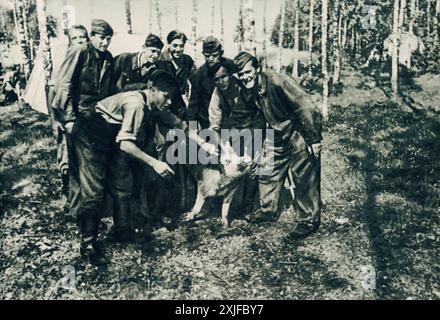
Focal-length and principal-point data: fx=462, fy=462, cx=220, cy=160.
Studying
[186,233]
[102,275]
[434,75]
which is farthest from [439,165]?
[102,275]

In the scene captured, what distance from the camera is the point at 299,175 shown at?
5.71 meters

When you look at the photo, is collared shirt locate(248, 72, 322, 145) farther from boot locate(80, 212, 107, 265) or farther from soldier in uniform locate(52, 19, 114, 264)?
boot locate(80, 212, 107, 265)

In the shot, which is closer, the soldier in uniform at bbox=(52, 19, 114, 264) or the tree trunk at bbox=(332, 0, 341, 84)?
the soldier in uniform at bbox=(52, 19, 114, 264)

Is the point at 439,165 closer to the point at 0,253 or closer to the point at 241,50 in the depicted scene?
the point at 241,50

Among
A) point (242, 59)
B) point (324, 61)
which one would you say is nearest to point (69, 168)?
point (242, 59)

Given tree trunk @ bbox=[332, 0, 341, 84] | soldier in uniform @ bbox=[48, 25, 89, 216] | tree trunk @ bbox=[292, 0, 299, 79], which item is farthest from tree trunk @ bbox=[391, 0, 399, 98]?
soldier in uniform @ bbox=[48, 25, 89, 216]

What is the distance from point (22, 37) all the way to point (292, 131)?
4.47 meters

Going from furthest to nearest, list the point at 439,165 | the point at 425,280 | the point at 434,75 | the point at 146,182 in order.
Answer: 1. the point at 434,75
2. the point at 439,165
3. the point at 146,182
4. the point at 425,280

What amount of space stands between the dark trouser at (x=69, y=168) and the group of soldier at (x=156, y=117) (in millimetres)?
13

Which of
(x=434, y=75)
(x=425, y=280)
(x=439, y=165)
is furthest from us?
(x=434, y=75)

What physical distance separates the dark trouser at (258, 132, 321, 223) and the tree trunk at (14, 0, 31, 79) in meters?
3.78

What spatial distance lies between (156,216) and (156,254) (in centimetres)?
51

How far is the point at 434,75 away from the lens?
6.43 meters

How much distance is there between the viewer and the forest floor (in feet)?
17.1
